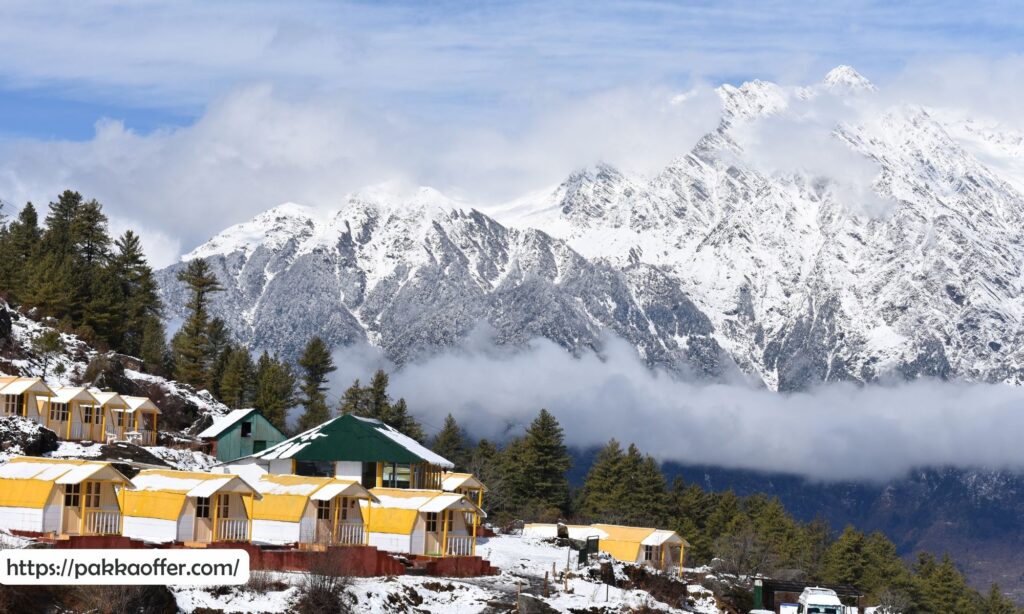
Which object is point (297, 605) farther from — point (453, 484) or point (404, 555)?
point (453, 484)

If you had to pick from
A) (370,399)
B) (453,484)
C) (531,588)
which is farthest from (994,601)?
(531,588)

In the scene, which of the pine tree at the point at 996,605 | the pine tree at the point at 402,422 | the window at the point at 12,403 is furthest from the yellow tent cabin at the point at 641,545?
the pine tree at the point at 996,605

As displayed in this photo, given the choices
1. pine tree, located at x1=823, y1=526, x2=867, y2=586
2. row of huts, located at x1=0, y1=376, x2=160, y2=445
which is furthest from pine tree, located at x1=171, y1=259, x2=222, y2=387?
pine tree, located at x1=823, y1=526, x2=867, y2=586

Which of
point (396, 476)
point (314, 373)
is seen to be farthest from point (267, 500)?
point (314, 373)

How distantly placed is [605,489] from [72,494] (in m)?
90.7

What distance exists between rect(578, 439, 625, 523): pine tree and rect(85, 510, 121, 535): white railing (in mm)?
76524

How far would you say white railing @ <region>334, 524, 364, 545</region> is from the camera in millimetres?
77938

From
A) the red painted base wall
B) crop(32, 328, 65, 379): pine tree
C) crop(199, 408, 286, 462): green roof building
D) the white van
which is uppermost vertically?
crop(32, 328, 65, 379): pine tree

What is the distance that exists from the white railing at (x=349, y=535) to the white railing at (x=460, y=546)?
5.67 m

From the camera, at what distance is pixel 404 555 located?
81188mm

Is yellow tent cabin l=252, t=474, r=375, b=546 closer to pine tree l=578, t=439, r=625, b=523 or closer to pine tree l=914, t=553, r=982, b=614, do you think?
pine tree l=578, t=439, r=625, b=523

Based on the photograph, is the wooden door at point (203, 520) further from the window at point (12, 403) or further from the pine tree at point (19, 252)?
the pine tree at point (19, 252)

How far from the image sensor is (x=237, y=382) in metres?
143

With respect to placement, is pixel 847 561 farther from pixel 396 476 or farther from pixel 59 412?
pixel 59 412
